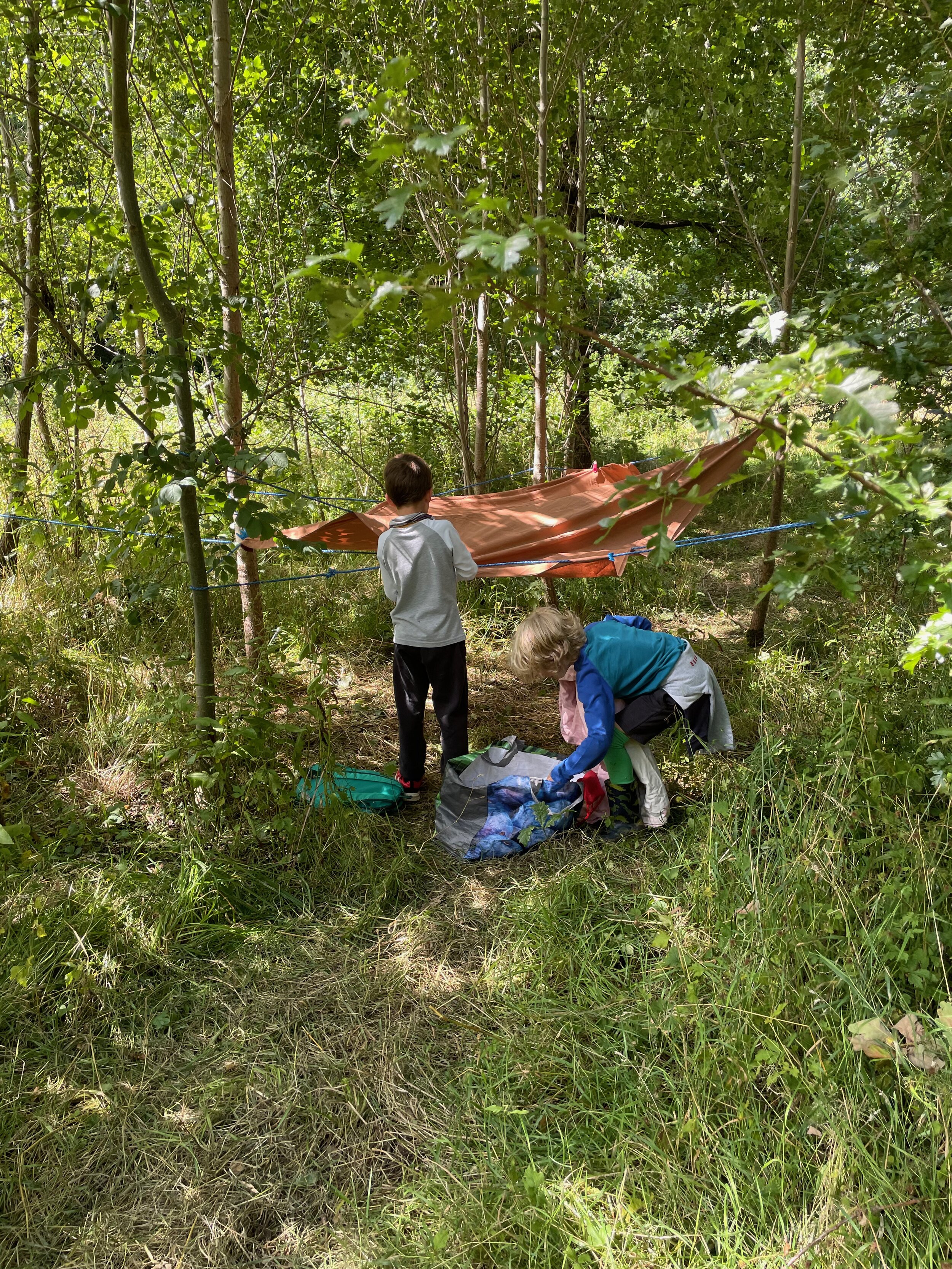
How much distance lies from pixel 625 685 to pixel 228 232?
1.82 meters

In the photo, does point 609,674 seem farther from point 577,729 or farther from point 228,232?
point 228,232

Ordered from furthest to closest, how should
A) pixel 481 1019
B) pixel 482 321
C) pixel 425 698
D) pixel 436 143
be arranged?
pixel 482 321 → pixel 425 698 → pixel 481 1019 → pixel 436 143

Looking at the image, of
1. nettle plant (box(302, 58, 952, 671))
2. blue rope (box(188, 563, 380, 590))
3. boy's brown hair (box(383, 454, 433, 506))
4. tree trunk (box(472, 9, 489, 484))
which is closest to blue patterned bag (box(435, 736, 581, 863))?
blue rope (box(188, 563, 380, 590))

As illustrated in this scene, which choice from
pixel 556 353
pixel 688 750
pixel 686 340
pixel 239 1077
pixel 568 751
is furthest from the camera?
pixel 686 340

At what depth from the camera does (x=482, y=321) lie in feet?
11.9

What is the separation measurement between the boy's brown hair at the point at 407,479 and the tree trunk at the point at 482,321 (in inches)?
36.1

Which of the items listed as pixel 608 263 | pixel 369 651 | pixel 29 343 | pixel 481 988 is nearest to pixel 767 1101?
pixel 481 988

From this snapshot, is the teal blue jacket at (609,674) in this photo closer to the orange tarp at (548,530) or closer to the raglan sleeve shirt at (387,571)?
the orange tarp at (548,530)

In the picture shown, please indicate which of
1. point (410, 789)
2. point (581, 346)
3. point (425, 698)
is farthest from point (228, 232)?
point (581, 346)

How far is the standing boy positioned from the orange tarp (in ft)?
0.83

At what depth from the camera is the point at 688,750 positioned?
Answer: 250 centimetres

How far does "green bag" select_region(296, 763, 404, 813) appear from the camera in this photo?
240 cm

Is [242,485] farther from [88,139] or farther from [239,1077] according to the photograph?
[239,1077]

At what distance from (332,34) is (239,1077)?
4.31m
